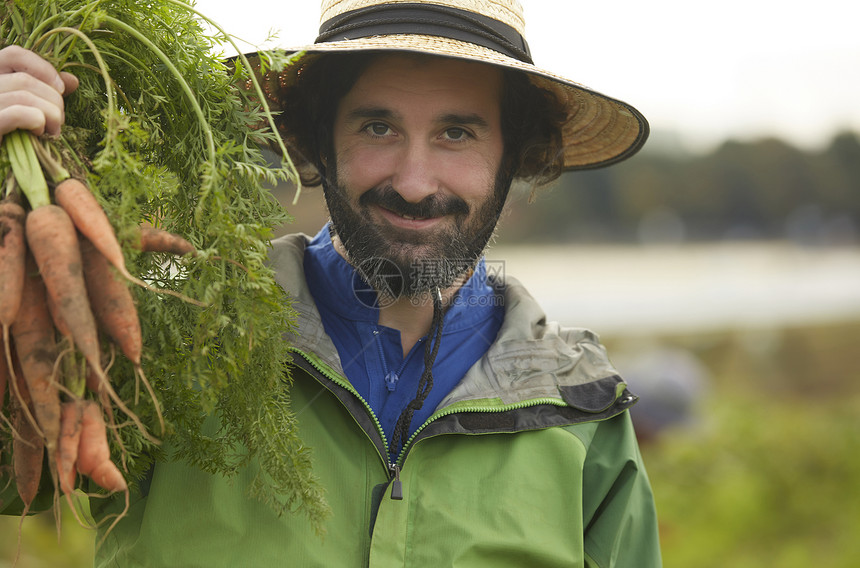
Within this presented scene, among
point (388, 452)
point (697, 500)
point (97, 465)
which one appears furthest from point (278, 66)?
point (697, 500)

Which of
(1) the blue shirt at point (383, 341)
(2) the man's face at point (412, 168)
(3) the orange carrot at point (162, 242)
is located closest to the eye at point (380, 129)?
(2) the man's face at point (412, 168)

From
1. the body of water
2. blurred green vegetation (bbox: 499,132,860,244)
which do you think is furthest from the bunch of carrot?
blurred green vegetation (bbox: 499,132,860,244)

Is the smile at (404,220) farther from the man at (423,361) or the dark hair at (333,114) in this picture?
the dark hair at (333,114)

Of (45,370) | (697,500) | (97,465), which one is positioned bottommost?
(697,500)

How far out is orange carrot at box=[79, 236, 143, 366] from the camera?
1330mm

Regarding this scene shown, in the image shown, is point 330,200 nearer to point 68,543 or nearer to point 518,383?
point 518,383

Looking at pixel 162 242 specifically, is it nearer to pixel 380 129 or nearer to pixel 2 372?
pixel 2 372

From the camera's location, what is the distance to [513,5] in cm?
224

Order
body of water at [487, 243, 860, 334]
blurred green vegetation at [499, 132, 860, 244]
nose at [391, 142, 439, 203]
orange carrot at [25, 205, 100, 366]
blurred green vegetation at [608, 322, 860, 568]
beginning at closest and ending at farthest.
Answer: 1. orange carrot at [25, 205, 100, 366]
2. nose at [391, 142, 439, 203]
3. blurred green vegetation at [608, 322, 860, 568]
4. body of water at [487, 243, 860, 334]
5. blurred green vegetation at [499, 132, 860, 244]

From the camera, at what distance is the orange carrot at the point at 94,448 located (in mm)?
1317

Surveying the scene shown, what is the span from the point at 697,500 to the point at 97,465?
491 cm

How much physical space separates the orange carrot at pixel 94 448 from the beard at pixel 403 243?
930mm

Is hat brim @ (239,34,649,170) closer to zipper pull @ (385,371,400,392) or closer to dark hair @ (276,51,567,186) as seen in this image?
dark hair @ (276,51,567,186)

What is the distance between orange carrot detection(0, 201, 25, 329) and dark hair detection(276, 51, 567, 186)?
106cm
